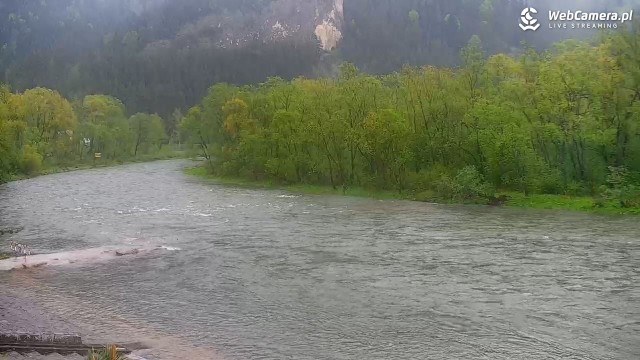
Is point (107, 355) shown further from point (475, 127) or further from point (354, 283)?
point (475, 127)

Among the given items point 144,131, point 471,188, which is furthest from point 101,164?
point 471,188

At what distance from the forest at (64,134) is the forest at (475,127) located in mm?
40811

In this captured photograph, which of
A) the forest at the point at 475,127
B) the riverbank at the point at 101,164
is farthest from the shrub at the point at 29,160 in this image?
the forest at the point at 475,127

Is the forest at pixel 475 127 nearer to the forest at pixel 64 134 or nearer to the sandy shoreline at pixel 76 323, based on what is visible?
the forest at pixel 64 134

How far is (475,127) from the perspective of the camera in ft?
204

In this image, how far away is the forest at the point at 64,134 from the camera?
313 ft

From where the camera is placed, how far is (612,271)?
95.6 ft

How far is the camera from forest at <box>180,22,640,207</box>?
183 feet

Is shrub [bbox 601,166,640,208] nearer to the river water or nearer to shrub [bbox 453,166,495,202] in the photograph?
the river water

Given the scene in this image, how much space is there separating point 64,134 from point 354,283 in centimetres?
10725

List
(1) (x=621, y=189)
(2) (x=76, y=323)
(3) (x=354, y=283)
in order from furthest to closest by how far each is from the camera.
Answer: (1) (x=621, y=189), (3) (x=354, y=283), (2) (x=76, y=323)

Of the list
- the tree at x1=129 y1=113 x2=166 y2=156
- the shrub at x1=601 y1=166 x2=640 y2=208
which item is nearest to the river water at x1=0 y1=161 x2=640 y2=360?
the shrub at x1=601 y1=166 x2=640 y2=208

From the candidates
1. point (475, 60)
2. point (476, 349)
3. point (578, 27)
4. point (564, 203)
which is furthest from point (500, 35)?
point (476, 349)

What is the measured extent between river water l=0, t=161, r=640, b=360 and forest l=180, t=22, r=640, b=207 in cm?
866
